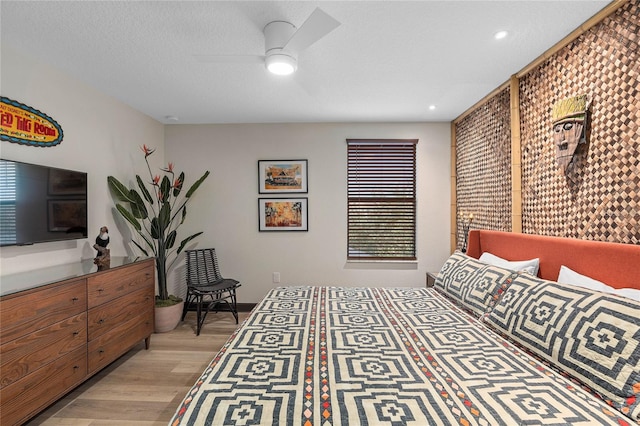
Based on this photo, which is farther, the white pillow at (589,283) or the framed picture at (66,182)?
the framed picture at (66,182)

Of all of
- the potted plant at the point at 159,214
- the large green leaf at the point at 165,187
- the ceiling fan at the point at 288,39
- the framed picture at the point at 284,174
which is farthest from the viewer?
the framed picture at the point at 284,174

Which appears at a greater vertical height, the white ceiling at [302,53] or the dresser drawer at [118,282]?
the white ceiling at [302,53]

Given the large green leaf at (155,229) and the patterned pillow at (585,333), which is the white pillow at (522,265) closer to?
the patterned pillow at (585,333)

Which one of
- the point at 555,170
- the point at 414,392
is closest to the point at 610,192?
the point at 555,170

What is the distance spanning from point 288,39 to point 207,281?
3066 millimetres

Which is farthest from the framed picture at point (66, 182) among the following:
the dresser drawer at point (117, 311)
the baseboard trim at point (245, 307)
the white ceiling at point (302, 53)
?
the baseboard trim at point (245, 307)

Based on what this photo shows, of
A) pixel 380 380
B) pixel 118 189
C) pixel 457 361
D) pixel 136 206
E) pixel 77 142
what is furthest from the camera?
pixel 136 206

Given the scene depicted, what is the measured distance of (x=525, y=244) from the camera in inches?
98.0

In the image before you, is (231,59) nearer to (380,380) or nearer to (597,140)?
(380,380)

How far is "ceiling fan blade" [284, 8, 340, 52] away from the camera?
156cm

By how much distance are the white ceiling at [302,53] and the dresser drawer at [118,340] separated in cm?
217

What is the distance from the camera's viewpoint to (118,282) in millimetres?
2566

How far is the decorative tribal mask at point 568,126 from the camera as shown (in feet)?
6.52

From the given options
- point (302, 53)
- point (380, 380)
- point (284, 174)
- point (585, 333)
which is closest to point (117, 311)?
point (380, 380)
